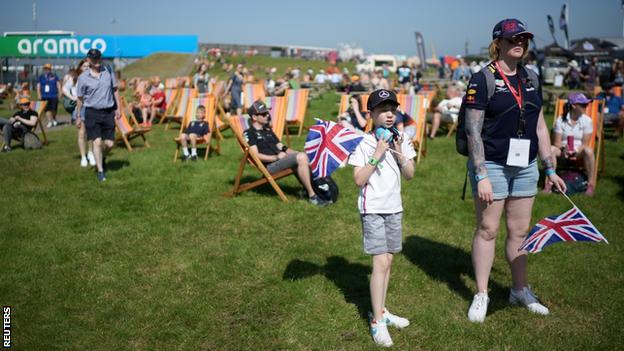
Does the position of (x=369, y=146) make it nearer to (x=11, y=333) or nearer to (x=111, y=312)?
(x=111, y=312)

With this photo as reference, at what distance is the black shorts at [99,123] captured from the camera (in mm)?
6946

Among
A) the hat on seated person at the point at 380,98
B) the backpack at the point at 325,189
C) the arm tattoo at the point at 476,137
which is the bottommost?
the backpack at the point at 325,189

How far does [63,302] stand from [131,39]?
30.1m

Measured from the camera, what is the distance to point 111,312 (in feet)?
11.7

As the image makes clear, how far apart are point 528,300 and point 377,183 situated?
4.81 ft

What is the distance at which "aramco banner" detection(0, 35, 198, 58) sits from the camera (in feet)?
92.1

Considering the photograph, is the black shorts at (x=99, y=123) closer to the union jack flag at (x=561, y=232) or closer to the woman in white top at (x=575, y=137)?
the union jack flag at (x=561, y=232)

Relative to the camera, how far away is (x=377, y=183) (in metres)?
3.04

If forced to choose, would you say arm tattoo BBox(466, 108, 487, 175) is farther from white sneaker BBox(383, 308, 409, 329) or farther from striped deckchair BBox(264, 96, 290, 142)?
striped deckchair BBox(264, 96, 290, 142)

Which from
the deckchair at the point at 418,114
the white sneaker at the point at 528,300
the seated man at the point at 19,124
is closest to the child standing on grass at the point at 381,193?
the white sneaker at the point at 528,300

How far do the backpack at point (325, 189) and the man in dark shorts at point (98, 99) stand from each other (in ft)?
10.1

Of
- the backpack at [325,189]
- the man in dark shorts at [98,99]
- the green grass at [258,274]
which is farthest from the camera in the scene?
the man in dark shorts at [98,99]

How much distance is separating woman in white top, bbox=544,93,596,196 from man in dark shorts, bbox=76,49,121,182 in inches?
231

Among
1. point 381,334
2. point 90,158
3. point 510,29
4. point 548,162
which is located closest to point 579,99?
point 548,162
